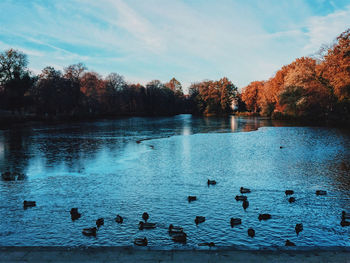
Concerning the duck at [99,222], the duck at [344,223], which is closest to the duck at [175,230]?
the duck at [99,222]

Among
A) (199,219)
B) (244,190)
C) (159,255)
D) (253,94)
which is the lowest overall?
(199,219)

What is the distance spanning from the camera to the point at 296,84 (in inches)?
2776

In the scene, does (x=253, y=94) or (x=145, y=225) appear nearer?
(x=145, y=225)

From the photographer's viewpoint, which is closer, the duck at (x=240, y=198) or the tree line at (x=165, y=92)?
the duck at (x=240, y=198)

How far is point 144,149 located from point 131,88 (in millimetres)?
117154

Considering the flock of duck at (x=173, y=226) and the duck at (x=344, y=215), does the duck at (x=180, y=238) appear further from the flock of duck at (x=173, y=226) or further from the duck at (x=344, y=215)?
the duck at (x=344, y=215)

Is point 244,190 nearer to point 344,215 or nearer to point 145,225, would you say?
point 344,215

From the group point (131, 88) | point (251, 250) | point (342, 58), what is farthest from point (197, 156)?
point (131, 88)

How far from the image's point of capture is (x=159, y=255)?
6711 mm

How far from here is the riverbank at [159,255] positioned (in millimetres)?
6477

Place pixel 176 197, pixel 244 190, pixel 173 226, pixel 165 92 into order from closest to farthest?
1. pixel 173 226
2. pixel 176 197
3. pixel 244 190
4. pixel 165 92

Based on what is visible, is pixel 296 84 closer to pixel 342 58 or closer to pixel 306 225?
pixel 342 58

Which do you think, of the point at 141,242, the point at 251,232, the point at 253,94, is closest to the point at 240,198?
the point at 251,232

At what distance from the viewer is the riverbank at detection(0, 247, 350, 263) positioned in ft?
21.2
